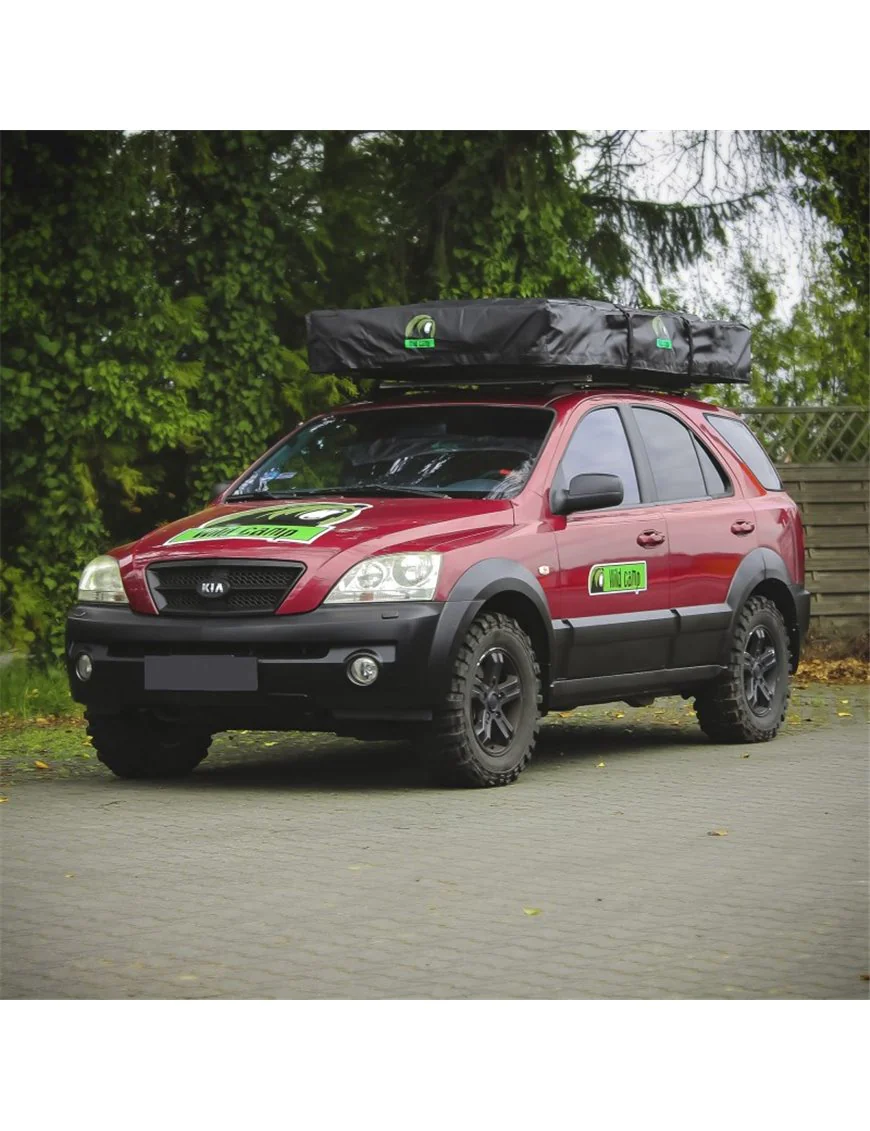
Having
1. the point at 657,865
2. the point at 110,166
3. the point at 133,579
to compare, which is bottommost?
the point at 657,865

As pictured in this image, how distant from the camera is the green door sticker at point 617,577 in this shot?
10080mm

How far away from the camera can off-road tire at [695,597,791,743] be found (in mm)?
11352

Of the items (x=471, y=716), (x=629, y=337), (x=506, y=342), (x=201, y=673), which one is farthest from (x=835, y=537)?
(x=201, y=673)

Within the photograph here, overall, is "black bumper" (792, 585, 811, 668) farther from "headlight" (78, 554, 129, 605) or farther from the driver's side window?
"headlight" (78, 554, 129, 605)

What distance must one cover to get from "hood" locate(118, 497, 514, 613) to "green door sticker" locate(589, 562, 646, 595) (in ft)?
2.42

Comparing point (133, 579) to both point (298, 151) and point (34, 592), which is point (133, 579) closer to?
point (34, 592)

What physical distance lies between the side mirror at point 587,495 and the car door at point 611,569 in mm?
81

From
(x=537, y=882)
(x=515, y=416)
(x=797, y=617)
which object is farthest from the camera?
(x=797, y=617)

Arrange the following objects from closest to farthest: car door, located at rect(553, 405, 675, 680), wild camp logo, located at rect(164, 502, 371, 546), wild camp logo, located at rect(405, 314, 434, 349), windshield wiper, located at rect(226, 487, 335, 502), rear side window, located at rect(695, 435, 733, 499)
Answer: wild camp logo, located at rect(164, 502, 371, 546) → car door, located at rect(553, 405, 675, 680) → windshield wiper, located at rect(226, 487, 335, 502) → wild camp logo, located at rect(405, 314, 434, 349) → rear side window, located at rect(695, 435, 733, 499)

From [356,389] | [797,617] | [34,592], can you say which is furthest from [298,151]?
[797,617]

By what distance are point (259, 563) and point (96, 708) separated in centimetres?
119

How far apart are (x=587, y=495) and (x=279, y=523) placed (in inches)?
61.0

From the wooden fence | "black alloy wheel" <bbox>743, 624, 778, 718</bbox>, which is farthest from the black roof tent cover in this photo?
the wooden fence

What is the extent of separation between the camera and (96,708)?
951 cm
